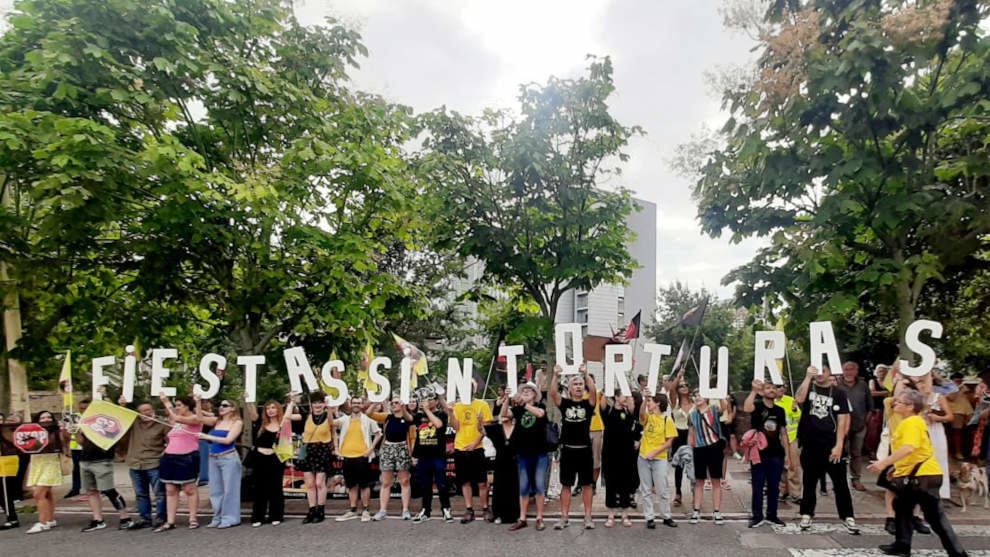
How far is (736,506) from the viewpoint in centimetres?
1012

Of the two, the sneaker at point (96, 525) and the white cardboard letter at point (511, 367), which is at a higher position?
the white cardboard letter at point (511, 367)

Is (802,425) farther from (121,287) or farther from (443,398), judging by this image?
(121,287)

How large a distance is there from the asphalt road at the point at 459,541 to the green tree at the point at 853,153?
3428mm

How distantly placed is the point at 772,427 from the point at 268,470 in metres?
7.08

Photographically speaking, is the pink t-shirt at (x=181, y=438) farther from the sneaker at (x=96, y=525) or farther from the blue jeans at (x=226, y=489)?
the sneaker at (x=96, y=525)

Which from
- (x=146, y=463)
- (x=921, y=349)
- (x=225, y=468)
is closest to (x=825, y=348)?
(x=921, y=349)

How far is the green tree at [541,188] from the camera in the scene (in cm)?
1196

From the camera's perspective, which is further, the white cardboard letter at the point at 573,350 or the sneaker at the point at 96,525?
the sneaker at the point at 96,525

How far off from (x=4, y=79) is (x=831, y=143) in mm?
12181

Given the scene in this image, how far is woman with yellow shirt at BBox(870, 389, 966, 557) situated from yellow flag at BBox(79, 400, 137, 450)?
31.6 feet

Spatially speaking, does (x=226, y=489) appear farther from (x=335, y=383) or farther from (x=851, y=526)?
(x=851, y=526)

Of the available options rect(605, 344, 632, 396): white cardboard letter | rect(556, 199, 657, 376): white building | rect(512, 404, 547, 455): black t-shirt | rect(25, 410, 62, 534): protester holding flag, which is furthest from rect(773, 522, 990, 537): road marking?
rect(556, 199, 657, 376): white building

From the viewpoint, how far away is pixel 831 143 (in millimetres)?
10070

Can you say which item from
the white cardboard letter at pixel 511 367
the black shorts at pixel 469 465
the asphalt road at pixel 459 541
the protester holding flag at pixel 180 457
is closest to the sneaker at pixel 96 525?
the asphalt road at pixel 459 541
